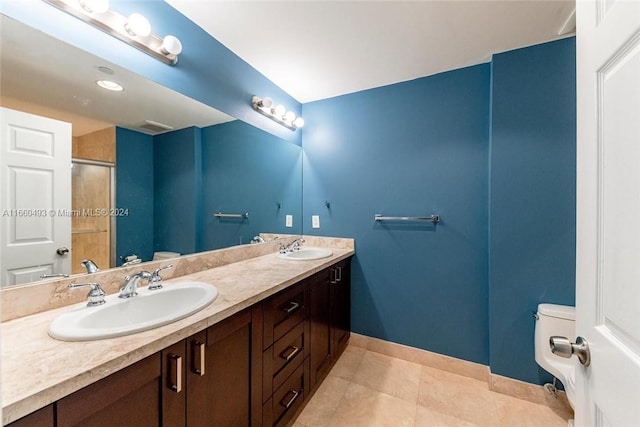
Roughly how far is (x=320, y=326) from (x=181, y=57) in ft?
6.23

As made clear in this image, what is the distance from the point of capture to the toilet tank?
4.84 ft

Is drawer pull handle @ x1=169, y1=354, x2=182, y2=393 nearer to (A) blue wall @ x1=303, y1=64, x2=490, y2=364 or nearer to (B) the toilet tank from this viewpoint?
(A) blue wall @ x1=303, y1=64, x2=490, y2=364

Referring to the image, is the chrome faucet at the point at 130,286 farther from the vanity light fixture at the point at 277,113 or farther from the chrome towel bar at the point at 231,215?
the vanity light fixture at the point at 277,113

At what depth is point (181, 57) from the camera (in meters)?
1.42

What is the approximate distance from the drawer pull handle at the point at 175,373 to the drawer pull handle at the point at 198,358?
0.17 ft

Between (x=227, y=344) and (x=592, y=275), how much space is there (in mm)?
1146

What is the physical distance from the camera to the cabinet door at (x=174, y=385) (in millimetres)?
753

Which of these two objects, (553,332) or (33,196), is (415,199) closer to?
(553,332)

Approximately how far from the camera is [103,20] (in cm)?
106

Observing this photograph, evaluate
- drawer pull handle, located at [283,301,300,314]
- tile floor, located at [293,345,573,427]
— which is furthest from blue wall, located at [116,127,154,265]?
tile floor, located at [293,345,573,427]

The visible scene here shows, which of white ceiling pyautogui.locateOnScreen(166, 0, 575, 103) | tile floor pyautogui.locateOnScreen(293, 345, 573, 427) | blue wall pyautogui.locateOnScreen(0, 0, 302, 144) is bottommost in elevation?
tile floor pyautogui.locateOnScreen(293, 345, 573, 427)

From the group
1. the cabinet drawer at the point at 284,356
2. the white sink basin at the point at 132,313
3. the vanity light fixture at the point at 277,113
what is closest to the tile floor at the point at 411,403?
the cabinet drawer at the point at 284,356

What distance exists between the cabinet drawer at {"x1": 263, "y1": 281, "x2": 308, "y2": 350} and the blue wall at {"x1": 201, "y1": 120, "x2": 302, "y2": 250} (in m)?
0.66

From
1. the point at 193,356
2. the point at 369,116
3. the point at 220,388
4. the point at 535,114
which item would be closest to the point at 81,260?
the point at 193,356
